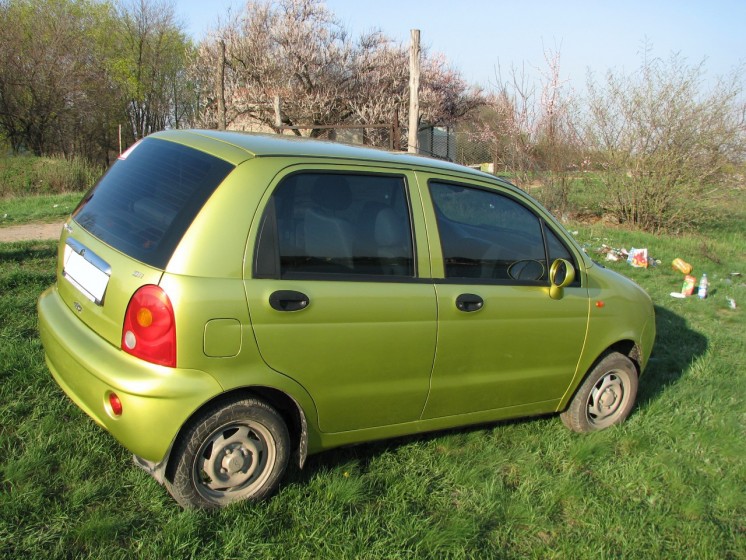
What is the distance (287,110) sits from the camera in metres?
25.8

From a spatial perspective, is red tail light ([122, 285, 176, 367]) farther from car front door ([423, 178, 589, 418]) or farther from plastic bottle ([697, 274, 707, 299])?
plastic bottle ([697, 274, 707, 299])

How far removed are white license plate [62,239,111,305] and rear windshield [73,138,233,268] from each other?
11 cm

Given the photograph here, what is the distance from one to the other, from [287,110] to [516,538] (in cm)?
2442

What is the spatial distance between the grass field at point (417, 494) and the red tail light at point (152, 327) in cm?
73

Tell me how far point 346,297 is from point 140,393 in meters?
1.00

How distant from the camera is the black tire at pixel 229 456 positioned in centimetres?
280

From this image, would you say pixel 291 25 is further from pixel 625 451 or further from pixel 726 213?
pixel 625 451

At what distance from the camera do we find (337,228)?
318 centimetres

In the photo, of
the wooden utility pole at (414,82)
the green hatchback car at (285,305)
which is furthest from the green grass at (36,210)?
the green hatchback car at (285,305)

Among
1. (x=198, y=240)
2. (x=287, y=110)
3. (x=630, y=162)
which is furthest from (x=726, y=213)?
(x=287, y=110)

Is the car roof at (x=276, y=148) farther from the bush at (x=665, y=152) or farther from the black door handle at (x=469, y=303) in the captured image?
the bush at (x=665, y=152)

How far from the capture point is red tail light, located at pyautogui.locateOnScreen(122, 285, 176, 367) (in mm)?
2650

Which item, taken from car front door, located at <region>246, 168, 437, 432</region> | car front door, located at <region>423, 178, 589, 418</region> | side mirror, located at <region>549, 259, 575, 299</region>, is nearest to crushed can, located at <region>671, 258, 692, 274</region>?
car front door, located at <region>423, 178, 589, 418</region>

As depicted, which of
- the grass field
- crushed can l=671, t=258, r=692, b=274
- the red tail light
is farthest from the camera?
crushed can l=671, t=258, r=692, b=274
